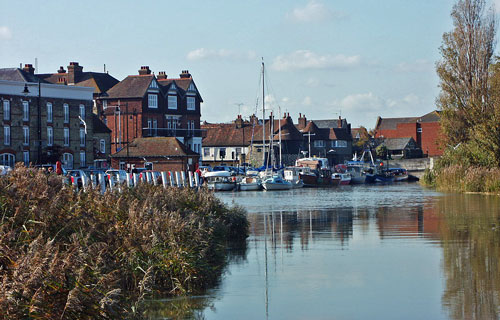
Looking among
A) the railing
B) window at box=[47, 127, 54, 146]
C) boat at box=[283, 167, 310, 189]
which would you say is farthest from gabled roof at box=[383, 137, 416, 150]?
window at box=[47, 127, 54, 146]

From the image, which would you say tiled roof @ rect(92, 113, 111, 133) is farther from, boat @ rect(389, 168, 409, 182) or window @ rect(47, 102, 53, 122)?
boat @ rect(389, 168, 409, 182)

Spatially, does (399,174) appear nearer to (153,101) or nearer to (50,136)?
(153,101)

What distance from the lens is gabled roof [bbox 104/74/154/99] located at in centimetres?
9406

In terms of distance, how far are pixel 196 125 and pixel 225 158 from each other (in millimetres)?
18021

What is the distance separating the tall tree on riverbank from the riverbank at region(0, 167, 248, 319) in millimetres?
46240

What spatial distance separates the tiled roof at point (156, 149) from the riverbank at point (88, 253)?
58.6 metres

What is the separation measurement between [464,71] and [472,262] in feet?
155

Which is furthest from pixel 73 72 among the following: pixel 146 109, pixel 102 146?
pixel 102 146

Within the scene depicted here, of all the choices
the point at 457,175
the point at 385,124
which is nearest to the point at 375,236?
the point at 457,175

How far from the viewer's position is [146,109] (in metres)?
94.7

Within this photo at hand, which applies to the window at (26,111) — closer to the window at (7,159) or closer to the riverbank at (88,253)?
the window at (7,159)

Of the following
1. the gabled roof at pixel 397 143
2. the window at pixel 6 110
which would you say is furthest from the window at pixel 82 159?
the gabled roof at pixel 397 143

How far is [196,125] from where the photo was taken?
103 m

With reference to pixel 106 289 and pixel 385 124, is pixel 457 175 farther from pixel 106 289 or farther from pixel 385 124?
pixel 385 124
